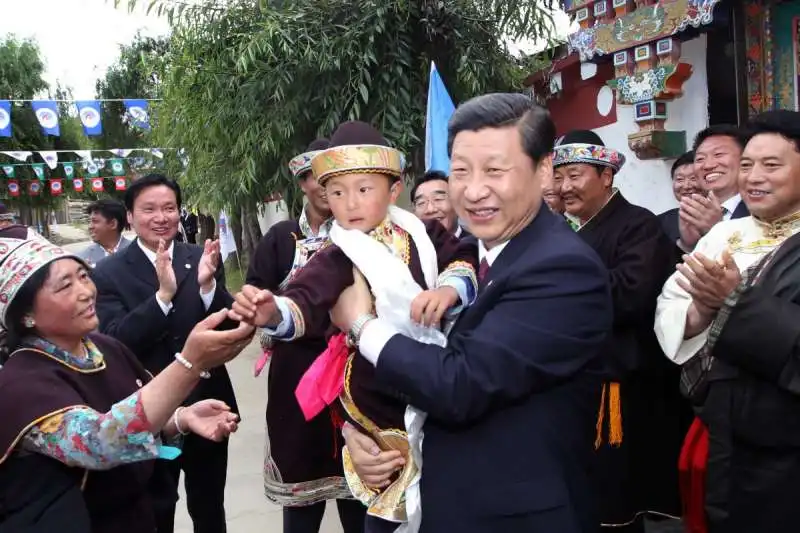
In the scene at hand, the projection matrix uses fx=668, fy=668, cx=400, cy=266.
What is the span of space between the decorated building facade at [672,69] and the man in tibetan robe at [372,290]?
2.98 metres

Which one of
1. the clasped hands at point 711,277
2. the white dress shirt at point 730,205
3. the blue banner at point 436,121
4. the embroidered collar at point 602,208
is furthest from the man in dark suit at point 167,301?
the blue banner at point 436,121

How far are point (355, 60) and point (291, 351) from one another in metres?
4.75

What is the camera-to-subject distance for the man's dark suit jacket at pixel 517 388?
1.42 meters

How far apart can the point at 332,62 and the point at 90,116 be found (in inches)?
548

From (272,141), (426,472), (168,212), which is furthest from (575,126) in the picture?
(426,472)

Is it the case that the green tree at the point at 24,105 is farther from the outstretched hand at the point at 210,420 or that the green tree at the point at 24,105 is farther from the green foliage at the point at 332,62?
the outstretched hand at the point at 210,420

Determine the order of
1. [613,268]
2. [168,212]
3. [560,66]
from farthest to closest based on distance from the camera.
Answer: [560,66] < [168,212] < [613,268]

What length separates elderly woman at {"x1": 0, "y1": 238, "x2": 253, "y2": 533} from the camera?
1723mm

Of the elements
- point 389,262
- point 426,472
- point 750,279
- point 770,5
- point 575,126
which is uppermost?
point 770,5

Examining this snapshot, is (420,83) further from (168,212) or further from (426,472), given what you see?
(426,472)

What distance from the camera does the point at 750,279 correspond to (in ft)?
6.97

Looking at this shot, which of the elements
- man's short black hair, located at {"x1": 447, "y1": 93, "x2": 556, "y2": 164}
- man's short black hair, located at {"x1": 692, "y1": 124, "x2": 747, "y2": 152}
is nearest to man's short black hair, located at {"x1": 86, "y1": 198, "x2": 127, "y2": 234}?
man's short black hair, located at {"x1": 692, "y1": 124, "x2": 747, "y2": 152}

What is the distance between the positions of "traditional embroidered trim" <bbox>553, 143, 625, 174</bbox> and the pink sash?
1.59m

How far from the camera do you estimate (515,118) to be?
158 cm
